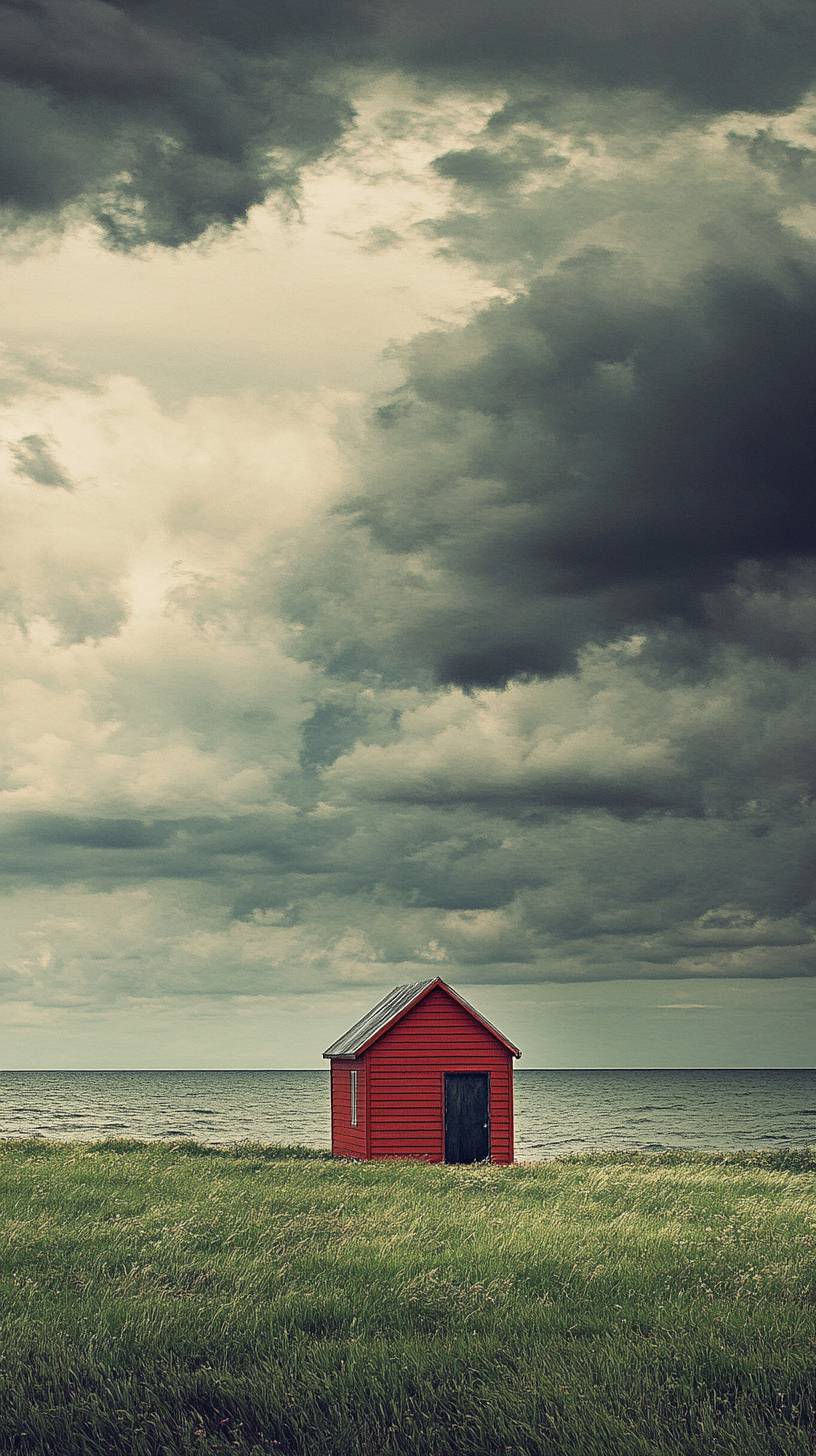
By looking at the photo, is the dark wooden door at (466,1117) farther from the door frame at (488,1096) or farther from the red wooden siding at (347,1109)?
the red wooden siding at (347,1109)

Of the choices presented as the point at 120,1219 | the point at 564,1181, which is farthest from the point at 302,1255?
the point at 564,1181

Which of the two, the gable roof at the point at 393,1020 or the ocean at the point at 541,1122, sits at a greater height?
the gable roof at the point at 393,1020

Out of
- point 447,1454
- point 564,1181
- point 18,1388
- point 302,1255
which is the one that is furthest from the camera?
point 564,1181

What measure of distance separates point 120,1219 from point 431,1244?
5.21m

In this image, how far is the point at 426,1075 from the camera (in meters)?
32.6

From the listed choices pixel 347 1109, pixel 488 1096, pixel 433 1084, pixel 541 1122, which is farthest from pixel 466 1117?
pixel 541 1122

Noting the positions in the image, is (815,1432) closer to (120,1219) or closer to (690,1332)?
(690,1332)

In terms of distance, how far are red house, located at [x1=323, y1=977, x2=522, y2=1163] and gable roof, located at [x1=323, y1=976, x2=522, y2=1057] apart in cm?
4

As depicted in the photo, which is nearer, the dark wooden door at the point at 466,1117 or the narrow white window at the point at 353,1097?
the dark wooden door at the point at 466,1117

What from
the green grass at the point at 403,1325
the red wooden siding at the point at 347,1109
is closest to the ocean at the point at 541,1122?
the red wooden siding at the point at 347,1109

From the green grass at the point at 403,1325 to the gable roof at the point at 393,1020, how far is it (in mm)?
11876

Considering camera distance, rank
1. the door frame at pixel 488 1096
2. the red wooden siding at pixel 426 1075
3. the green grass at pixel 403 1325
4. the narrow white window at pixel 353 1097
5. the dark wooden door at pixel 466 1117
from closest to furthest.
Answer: the green grass at pixel 403 1325, the red wooden siding at pixel 426 1075, the door frame at pixel 488 1096, the dark wooden door at pixel 466 1117, the narrow white window at pixel 353 1097

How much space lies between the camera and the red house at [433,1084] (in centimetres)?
3219

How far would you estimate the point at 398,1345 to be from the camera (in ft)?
32.6
